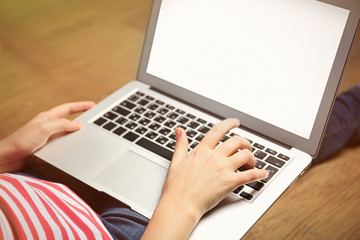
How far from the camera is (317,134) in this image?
75cm

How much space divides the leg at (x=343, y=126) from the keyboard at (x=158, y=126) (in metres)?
0.18

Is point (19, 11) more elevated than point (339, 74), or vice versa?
point (339, 74)

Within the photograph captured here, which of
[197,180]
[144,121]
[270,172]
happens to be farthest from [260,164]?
[144,121]

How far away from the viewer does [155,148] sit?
779mm

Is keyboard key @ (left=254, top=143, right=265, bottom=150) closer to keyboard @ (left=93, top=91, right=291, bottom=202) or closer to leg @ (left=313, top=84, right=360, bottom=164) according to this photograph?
keyboard @ (left=93, top=91, right=291, bottom=202)

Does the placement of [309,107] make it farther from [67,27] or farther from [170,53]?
[67,27]

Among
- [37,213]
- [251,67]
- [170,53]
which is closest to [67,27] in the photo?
[170,53]

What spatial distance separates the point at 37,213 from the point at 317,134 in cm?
45

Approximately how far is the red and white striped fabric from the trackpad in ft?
0.24

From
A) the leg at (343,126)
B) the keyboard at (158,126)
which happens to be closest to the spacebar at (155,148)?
the keyboard at (158,126)

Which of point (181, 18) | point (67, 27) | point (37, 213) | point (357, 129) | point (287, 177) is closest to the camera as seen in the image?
point (37, 213)

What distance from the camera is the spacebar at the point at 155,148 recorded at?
0.77 m

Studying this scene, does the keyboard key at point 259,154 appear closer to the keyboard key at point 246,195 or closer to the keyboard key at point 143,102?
the keyboard key at point 246,195

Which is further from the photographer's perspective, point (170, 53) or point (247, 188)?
point (170, 53)
